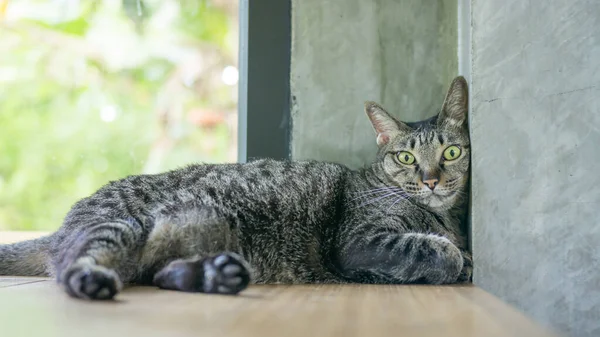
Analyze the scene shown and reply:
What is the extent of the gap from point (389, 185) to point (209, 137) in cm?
90

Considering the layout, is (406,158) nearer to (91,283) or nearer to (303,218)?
(303,218)

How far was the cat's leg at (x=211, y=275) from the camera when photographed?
5.16 ft

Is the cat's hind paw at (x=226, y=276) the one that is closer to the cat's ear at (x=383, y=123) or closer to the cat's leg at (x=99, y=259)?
the cat's leg at (x=99, y=259)

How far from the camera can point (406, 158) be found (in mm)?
2283

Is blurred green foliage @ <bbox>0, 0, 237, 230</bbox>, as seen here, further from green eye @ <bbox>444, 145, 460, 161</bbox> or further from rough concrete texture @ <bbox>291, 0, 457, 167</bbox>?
green eye @ <bbox>444, 145, 460, 161</bbox>

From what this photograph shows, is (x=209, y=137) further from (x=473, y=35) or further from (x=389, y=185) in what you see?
(x=473, y=35)

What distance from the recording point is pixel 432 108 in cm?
247

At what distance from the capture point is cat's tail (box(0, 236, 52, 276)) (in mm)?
2092

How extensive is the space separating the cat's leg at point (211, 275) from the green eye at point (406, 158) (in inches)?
35.1

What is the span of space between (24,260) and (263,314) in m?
1.24

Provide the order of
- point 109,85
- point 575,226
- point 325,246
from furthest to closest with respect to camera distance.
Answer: point 109,85
point 325,246
point 575,226

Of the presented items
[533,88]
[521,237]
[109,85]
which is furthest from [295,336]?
[109,85]

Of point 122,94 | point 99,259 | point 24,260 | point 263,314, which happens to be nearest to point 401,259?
point 263,314

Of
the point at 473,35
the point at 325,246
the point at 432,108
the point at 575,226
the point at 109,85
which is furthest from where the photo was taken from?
the point at 109,85
